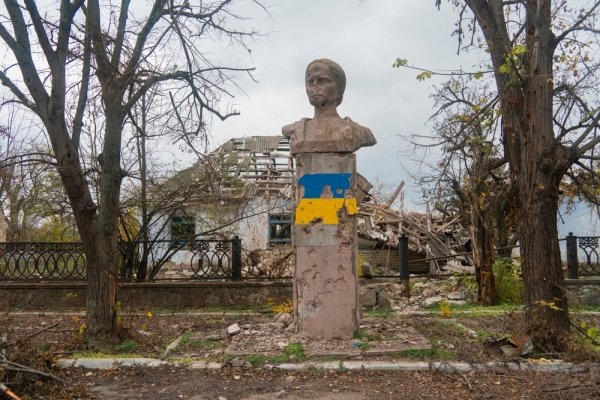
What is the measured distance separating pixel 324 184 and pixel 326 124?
83 centimetres

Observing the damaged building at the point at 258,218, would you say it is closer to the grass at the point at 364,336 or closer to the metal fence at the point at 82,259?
the metal fence at the point at 82,259

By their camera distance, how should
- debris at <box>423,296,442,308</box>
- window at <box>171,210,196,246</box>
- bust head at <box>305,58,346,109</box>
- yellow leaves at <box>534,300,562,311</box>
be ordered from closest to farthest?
yellow leaves at <box>534,300,562,311</box>
bust head at <box>305,58,346,109</box>
debris at <box>423,296,442,308</box>
window at <box>171,210,196,246</box>

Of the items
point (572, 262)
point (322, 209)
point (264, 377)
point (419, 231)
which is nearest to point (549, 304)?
point (322, 209)

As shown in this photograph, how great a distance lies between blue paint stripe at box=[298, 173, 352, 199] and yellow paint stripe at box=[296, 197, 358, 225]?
0.10m

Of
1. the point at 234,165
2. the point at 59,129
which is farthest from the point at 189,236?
the point at 59,129

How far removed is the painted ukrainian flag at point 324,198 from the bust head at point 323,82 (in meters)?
1.08

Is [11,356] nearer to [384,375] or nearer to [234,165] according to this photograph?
[384,375]

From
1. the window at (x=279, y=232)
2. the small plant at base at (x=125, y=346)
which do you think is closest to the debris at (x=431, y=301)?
the small plant at base at (x=125, y=346)

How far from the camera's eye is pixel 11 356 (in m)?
5.22

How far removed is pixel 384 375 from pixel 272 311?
14.7 ft

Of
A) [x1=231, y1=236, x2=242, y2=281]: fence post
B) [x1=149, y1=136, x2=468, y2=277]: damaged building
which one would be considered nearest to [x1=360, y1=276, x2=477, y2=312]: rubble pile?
[x1=149, y1=136, x2=468, y2=277]: damaged building

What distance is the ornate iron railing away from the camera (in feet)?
37.3

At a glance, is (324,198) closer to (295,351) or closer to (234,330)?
(295,351)

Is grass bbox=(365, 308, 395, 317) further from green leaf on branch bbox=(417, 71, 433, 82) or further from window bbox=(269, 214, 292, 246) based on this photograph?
window bbox=(269, 214, 292, 246)
